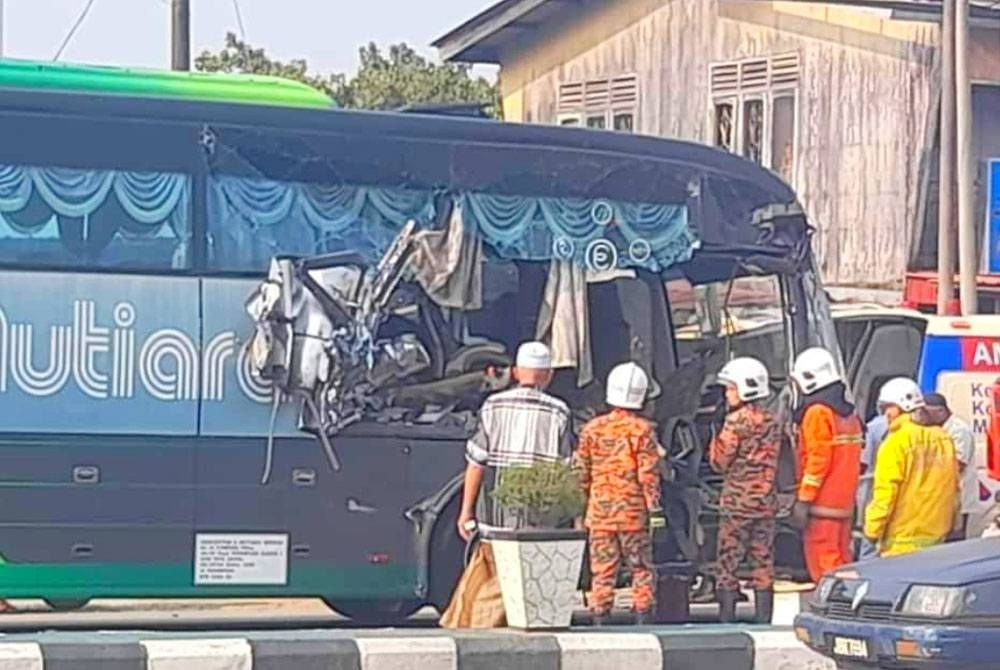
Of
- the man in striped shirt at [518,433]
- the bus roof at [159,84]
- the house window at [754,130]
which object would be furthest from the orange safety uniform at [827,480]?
the house window at [754,130]

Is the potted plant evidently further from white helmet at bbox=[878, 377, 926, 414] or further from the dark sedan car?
white helmet at bbox=[878, 377, 926, 414]

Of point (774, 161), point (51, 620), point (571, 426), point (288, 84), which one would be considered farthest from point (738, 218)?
point (774, 161)

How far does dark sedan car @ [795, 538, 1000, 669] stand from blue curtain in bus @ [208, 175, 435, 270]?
4.45m

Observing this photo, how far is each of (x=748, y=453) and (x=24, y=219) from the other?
4.31m

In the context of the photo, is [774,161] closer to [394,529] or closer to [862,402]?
[862,402]

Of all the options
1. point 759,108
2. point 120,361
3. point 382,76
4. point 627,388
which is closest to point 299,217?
point 120,361

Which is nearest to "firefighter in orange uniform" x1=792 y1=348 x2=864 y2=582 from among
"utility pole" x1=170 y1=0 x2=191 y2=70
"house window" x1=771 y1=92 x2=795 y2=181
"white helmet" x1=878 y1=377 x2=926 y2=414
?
"white helmet" x1=878 y1=377 x2=926 y2=414

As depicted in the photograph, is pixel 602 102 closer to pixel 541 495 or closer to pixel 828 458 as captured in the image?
pixel 828 458

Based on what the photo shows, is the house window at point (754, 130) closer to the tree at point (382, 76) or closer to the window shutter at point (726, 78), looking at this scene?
the window shutter at point (726, 78)

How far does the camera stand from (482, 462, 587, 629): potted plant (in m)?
11.0

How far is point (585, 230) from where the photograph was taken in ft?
45.7

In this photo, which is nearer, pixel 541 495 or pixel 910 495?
pixel 541 495

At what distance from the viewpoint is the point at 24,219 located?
41.5 feet

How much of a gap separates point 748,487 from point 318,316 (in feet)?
9.07
